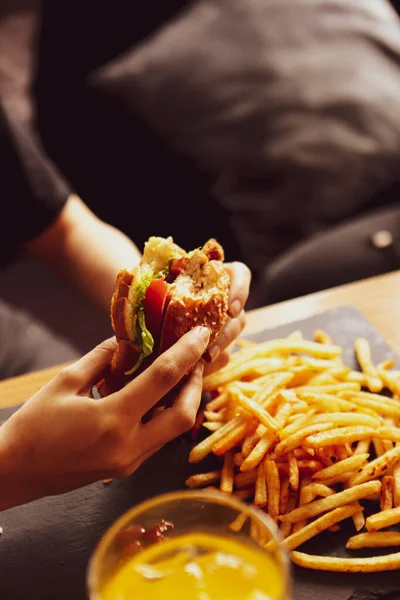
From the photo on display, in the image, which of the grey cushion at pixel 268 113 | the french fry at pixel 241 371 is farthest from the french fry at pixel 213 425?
the grey cushion at pixel 268 113

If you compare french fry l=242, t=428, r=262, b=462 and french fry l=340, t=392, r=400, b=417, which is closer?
french fry l=242, t=428, r=262, b=462

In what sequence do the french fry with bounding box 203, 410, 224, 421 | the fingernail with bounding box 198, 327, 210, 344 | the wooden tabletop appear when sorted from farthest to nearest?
the wooden tabletop
the french fry with bounding box 203, 410, 224, 421
the fingernail with bounding box 198, 327, 210, 344

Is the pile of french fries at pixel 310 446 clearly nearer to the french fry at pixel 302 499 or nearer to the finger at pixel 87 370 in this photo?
the french fry at pixel 302 499

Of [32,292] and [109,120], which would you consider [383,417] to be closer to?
[109,120]

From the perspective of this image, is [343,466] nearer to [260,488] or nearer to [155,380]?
[260,488]

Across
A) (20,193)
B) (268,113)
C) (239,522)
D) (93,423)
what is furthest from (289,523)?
(268,113)

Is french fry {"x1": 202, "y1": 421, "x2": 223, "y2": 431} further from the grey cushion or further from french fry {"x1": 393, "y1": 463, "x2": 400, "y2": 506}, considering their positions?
the grey cushion

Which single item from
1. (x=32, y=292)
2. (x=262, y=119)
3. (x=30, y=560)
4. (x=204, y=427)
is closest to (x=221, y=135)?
(x=262, y=119)

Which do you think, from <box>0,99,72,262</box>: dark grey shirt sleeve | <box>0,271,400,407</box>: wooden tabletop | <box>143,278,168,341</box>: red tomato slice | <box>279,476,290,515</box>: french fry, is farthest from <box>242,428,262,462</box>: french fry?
<box>0,99,72,262</box>: dark grey shirt sleeve
